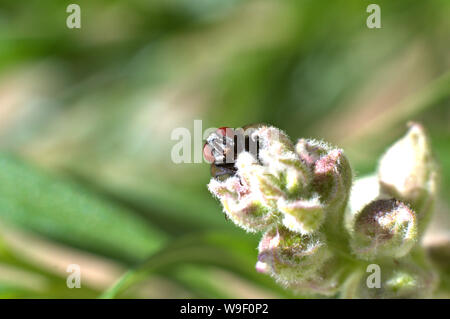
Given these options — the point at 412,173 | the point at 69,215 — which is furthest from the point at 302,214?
the point at 69,215

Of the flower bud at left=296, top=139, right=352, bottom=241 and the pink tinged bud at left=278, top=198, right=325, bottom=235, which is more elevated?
the flower bud at left=296, top=139, right=352, bottom=241

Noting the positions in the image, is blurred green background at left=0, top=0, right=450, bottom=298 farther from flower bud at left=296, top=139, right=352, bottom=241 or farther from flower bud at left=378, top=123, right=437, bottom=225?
flower bud at left=296, top=139, right=352, bottom=241

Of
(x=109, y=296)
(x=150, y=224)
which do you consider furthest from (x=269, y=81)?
(x=109, y=296)

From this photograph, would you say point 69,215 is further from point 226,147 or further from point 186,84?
point 186,84

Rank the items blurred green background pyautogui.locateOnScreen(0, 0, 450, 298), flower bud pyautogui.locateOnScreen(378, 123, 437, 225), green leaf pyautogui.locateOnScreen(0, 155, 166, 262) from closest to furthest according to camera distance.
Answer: flower bud pyautogui.locateOnScreen(378, 123, 437, 225)
green leaf pyautogui.locateOnScreen(0, 155, 166, 262)
blurred green background pyautogui.locateOnScreen(0, 0, 450, 298)

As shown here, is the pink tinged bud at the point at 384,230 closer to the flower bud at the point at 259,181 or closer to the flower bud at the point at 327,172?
the flower bud at the point at 327,172

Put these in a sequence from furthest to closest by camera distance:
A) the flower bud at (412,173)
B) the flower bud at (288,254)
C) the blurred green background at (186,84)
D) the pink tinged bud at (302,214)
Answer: the blurred green background at (186,84) → the flower bud at (412,173) → the flower bud at (288,254) → the pink tinged bud at (302,214)

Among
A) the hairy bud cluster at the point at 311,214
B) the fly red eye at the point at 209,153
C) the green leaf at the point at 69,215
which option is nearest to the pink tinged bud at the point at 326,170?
the hairy bud cluster at the point at 311,214

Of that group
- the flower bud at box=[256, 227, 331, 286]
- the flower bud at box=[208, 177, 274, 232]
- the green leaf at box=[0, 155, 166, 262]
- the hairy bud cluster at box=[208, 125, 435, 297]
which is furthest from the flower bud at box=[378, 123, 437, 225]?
the green leaf at box=[0, 155, 166, 262]
